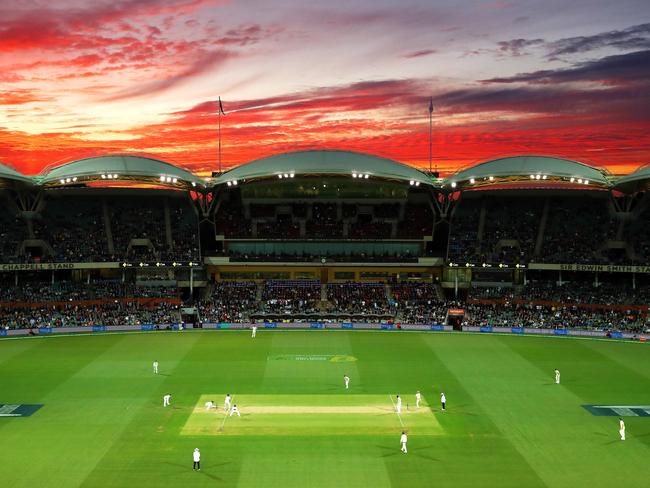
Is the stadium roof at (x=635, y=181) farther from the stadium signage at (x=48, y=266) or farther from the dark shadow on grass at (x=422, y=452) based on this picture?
the stadium signage at (x=48, y=266)

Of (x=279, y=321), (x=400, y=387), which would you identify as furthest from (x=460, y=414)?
(x=279, y=321)

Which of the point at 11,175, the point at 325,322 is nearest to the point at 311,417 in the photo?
the point at 325,322

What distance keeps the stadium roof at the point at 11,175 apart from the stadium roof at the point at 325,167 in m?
19.5

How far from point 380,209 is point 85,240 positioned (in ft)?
109

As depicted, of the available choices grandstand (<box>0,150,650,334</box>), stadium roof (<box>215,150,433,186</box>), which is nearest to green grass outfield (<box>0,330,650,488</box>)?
grandstand (<box>0,150,650,334</box>)

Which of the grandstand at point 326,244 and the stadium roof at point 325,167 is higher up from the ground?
the stadium roof at point 325,167

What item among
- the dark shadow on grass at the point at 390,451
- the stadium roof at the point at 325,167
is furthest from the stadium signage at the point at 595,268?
the dark shadow on grass at the point at 390,451

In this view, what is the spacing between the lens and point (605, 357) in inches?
Result: 1941

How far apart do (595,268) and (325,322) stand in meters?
27.8

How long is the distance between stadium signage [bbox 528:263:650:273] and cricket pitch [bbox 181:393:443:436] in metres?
38.2

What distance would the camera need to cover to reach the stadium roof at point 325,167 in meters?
64.8

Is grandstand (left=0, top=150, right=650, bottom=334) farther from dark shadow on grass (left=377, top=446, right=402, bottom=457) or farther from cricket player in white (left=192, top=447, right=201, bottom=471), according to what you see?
cricket player in white (left=192, top=447, right=201, bottom=471)

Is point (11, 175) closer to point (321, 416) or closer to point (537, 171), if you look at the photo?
point (321, 416)

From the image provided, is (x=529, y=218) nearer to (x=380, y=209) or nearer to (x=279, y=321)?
(x=380, y=209)
